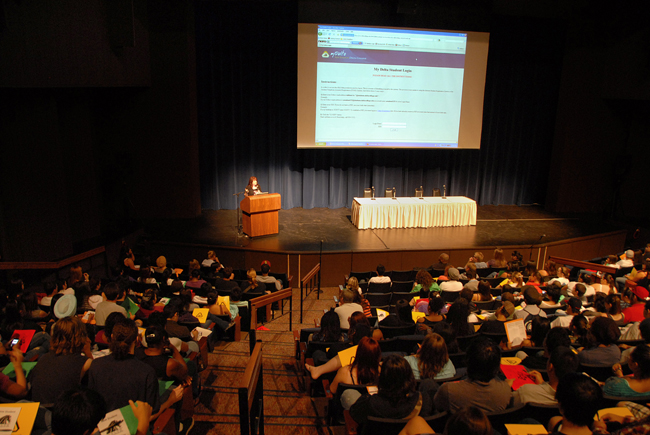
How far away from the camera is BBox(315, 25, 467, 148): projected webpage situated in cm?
1097

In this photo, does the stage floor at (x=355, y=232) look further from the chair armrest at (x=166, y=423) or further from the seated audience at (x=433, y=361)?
the chair armrest at (x=166, y=423)

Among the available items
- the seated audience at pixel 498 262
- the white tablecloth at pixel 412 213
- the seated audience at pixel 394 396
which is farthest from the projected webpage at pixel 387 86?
the seated audience at pixel 394 396

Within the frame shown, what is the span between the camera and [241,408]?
2.20 metres

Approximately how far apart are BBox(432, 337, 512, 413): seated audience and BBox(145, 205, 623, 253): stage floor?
556 cm

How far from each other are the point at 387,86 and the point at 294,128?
104 inches

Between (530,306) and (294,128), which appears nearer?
(530,306)

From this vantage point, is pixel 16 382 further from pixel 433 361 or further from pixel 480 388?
pixel 480 388

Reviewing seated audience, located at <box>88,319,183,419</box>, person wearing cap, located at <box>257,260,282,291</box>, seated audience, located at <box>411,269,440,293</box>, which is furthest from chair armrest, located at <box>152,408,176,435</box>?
seated audience, located at <box>411,269,440,293</box>

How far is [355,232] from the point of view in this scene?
999 cm

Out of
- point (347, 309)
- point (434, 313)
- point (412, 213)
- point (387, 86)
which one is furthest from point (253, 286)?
point (387, 86)

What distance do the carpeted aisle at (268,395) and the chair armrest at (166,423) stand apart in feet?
1.97

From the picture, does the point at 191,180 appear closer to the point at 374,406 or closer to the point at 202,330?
the point at 202,330

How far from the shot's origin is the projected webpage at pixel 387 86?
432 inches

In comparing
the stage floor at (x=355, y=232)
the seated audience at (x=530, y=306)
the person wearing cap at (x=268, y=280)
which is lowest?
the stage floor at (x=355, y=232)
